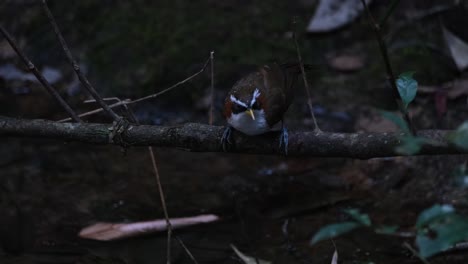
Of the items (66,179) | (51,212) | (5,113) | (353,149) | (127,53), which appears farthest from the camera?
(127,53)

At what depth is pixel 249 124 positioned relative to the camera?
11.7 ft

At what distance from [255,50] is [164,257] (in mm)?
2918

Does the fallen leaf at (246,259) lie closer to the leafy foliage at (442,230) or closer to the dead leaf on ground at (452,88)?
the leafy foliage at (442,230)

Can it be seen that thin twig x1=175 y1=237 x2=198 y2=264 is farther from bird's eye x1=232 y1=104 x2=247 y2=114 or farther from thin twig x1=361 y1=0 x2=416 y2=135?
thin twig x1=361 y1=0 x2=416 y2=135

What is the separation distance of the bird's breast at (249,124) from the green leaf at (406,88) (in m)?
1.08

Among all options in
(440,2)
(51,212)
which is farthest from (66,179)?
(440,2)

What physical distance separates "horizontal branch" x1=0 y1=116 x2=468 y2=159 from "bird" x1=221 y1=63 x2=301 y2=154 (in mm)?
50

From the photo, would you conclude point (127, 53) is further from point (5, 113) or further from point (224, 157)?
point (224, 157)

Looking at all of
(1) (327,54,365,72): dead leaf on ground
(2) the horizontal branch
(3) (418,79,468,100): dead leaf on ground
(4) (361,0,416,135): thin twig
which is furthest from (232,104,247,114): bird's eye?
(1) (327,54,365,72): dead leaf on ground

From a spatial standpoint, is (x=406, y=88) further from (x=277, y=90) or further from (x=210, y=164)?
(x=210, y=164)

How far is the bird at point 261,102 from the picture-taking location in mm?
3584

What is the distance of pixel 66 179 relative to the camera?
5148 mm

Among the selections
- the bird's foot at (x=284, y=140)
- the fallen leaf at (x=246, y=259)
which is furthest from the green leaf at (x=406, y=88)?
the fallen leaf at (x=246, y=259)

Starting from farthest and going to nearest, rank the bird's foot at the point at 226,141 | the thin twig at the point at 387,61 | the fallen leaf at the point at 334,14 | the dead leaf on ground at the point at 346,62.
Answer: the fallen leaf at the point at 334,14 → the dead leaf on ground at the point at 346,62 → the bird's foot at the point at 226,141 → the thin twig at the point at 387,61
